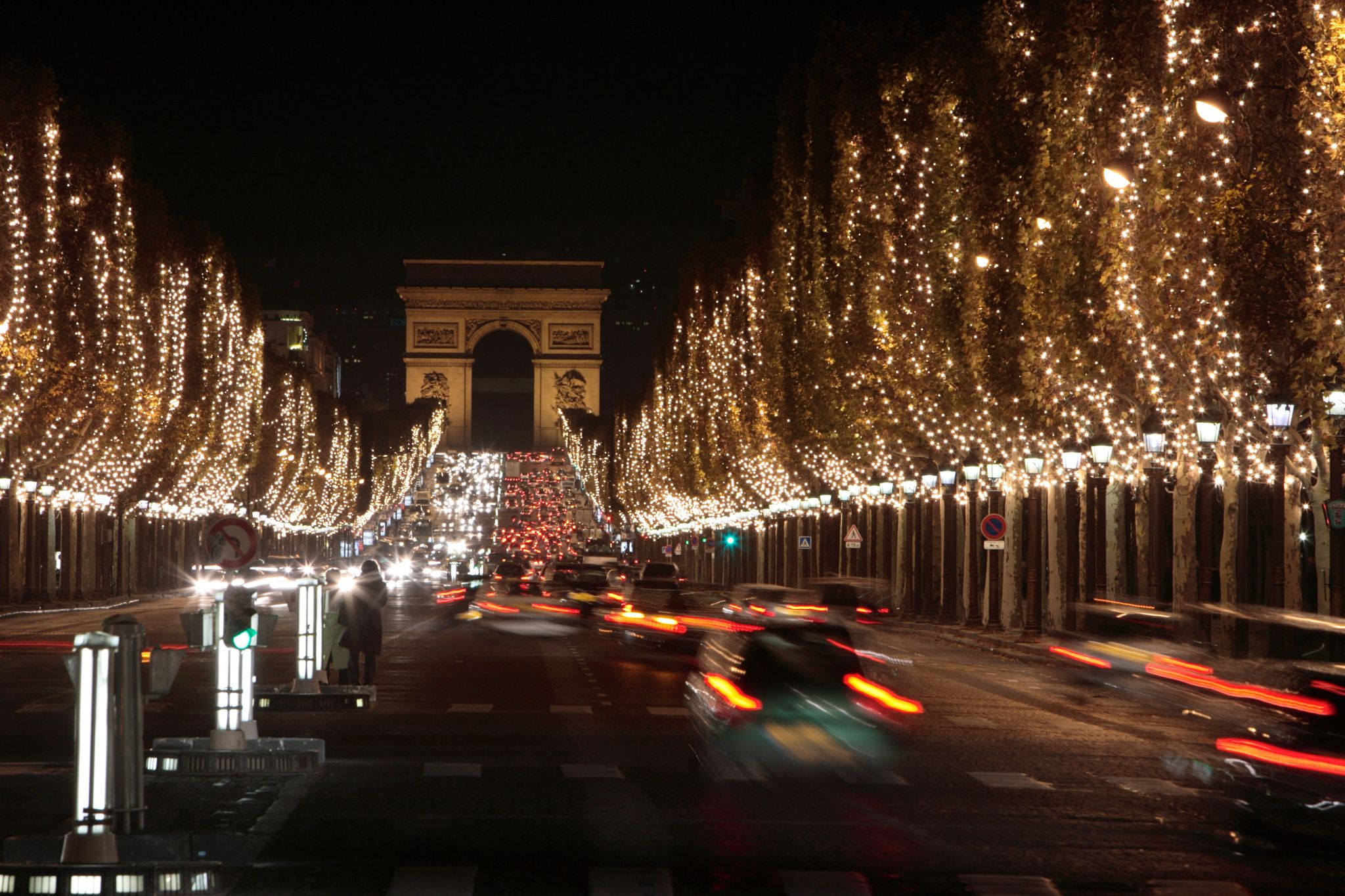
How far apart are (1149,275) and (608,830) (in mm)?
17761

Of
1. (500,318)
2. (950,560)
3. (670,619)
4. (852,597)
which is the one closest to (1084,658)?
(852,597)

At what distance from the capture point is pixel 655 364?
103m

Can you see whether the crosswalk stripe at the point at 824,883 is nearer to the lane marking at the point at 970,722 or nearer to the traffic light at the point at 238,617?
the traffic light at the point at 238,617

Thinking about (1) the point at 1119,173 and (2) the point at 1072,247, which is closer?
(1) the point at 1119,173

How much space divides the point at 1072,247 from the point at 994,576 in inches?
595

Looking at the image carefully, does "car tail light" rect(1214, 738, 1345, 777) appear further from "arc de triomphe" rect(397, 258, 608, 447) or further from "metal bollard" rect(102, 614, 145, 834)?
"arc de triomphe" rect(397, 258, 608, 447)

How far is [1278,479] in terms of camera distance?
27812mm

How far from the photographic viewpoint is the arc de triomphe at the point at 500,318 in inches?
6831

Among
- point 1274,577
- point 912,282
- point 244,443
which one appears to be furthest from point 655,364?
point 1274,577

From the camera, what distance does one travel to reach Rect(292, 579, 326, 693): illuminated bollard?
73.0 feet

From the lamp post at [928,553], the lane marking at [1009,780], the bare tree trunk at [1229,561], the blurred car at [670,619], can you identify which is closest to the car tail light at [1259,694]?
the lane marking at [1009,780]

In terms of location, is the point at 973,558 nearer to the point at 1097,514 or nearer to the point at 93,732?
the point at 1097,514

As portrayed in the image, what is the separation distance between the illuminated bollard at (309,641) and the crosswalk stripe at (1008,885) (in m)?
12.5

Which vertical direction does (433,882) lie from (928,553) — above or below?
below
